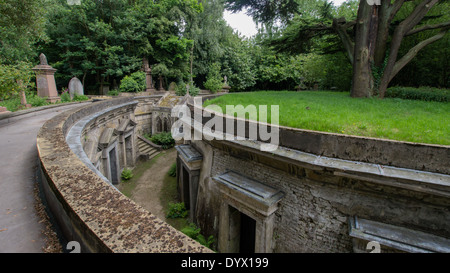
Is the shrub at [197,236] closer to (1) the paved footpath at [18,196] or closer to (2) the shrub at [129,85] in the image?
(1) the paved footpath at [18,196]

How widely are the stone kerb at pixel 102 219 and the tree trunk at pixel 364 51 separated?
10113 mm

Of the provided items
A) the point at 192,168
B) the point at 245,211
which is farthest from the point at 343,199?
the point at 192,168

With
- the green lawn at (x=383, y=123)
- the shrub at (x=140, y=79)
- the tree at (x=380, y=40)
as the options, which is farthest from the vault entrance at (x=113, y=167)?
the shrub at (x=140, y=79)

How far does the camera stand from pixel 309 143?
13.4 feet

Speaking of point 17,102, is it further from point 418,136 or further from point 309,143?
point 418,136

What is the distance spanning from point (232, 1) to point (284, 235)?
1076 centimetres

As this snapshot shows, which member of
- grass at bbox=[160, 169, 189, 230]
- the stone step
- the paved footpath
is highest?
the paved footpath

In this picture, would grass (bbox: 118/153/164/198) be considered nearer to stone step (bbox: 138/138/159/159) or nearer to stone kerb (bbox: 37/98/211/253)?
stone step (bbox: 138/138/159/159)

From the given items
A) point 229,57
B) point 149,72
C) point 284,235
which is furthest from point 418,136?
point 229,57

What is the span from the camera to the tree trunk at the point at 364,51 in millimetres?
8695

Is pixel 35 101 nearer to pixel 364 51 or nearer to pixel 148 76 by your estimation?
pixel 148 76

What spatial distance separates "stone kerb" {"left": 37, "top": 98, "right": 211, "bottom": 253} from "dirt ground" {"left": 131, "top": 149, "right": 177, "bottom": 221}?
6300 millimetres

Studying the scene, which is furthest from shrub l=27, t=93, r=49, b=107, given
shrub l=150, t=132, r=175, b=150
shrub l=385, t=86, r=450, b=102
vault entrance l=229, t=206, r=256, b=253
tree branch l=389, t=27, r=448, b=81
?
shrub l=385, t=86, r=450, b=102

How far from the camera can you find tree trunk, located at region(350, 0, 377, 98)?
28.5 ft
